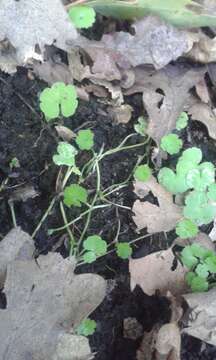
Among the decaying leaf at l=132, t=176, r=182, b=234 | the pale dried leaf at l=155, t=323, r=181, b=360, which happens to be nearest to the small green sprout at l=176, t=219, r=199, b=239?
the decaying leaf at l=132, t=176, r=182, b=234

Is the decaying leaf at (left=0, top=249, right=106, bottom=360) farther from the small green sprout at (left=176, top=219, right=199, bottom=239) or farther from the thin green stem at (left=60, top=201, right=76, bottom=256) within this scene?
the small green sprout at (left=176, top=219, right=199, bottom=239)

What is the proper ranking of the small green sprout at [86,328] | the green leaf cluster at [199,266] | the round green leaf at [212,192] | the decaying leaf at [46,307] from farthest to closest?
the round green leaf at [212,192]
the green leaf cluster at [199,266]
the small green sprout at [86,328]
the decaying leaf at [46,307]

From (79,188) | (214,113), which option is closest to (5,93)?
(79,188)

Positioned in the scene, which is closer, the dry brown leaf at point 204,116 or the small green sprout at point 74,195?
the small green sprout at point 74,195

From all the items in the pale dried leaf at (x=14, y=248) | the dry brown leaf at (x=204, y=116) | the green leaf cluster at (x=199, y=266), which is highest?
the pale dried leaf at (x=14, y=248)

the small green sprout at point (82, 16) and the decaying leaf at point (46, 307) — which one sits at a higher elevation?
the small green sprout at point (82, 16)

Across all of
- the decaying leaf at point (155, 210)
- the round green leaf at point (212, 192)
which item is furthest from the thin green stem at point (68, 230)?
the round green leaf at point (212, 192)

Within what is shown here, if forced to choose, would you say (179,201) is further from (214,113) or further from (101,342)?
(101,342)

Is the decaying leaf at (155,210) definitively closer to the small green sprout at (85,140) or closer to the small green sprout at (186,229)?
the small green sprout at (186,229)
